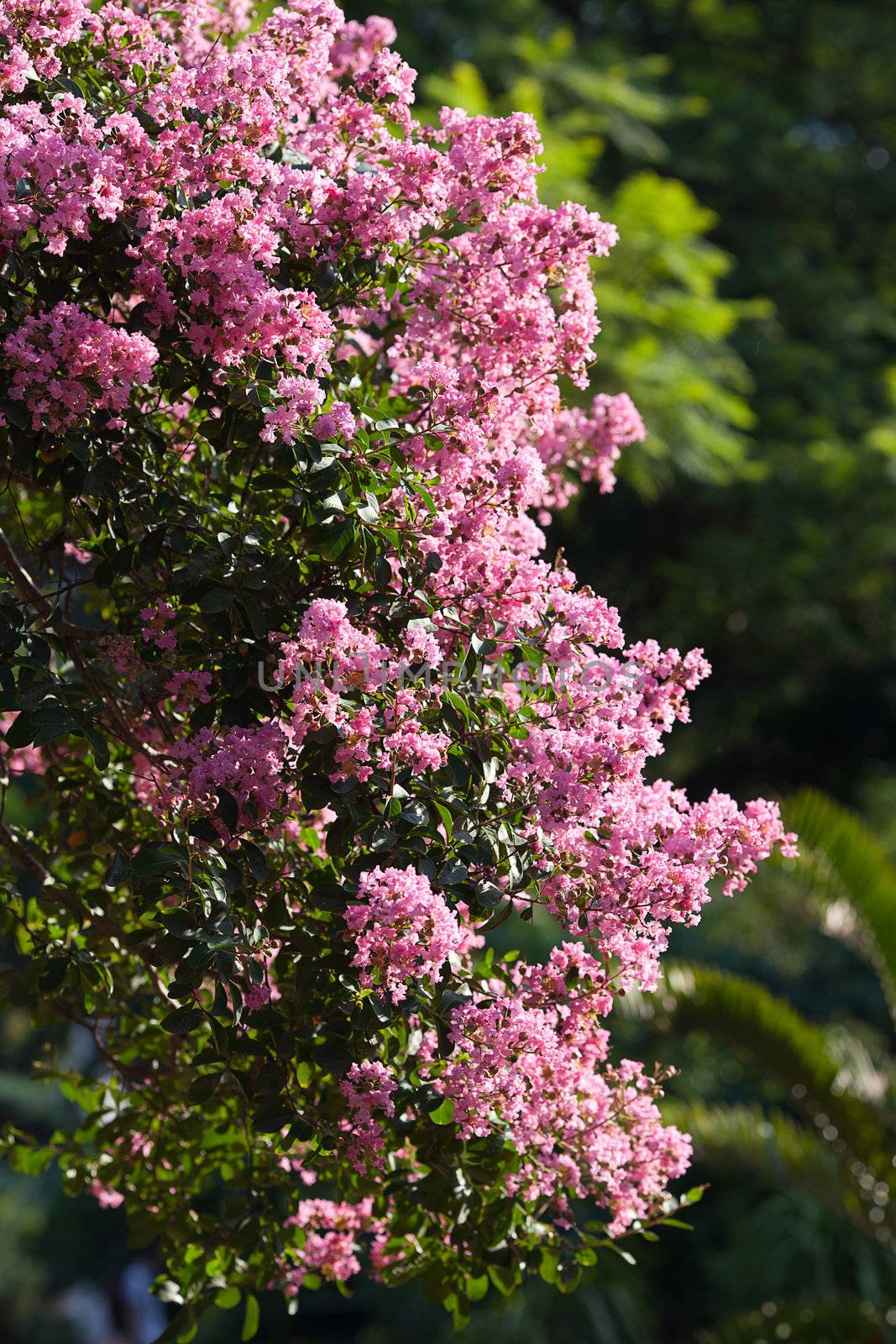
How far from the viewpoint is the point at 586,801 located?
2.22 meters

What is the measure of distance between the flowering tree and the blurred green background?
353cm

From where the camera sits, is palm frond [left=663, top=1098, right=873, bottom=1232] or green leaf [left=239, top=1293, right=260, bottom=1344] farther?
palm frond [left=663, top=1098, right=873, bottom=1232]

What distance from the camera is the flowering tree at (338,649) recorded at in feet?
7.14

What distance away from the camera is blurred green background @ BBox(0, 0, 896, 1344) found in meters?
5.96

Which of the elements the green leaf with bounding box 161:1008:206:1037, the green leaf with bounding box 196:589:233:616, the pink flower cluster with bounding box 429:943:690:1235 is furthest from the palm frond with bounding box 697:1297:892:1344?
the green leaf with bounding box 196:589:233:616

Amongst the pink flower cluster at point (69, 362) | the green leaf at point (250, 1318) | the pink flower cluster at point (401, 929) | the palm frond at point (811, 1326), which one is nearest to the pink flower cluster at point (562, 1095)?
the pink flower cluster at point (401, 929)

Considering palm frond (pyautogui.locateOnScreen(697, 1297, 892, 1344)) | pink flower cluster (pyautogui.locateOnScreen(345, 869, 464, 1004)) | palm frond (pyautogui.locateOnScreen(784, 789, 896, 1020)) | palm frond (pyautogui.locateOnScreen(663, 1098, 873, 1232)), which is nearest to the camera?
pink flower cluster (pyautogui.locateOnScreen(345, 869, 464, 1004))

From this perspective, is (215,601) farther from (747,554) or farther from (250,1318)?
(747,554)

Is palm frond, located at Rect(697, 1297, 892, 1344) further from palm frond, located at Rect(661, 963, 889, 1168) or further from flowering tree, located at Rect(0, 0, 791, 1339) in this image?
flowering tree, located at Rect(0, 0, 791, 1339)

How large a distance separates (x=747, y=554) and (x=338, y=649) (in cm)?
869

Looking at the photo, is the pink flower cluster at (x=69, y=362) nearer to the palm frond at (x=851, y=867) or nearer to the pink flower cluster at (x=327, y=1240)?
the pink flower cluster at (x=327, y=1240)

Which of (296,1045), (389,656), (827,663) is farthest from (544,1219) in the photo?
(827,663)

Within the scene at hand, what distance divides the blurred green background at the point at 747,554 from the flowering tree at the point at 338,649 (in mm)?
3530

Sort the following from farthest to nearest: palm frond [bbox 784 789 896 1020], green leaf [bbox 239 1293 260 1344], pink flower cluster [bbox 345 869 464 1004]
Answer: palm frond [bbox 784 789 896 1020] < green leaf [bbox 239 1293 260 1344] < pink flower cluster [bbox 345 869 464 1004]
